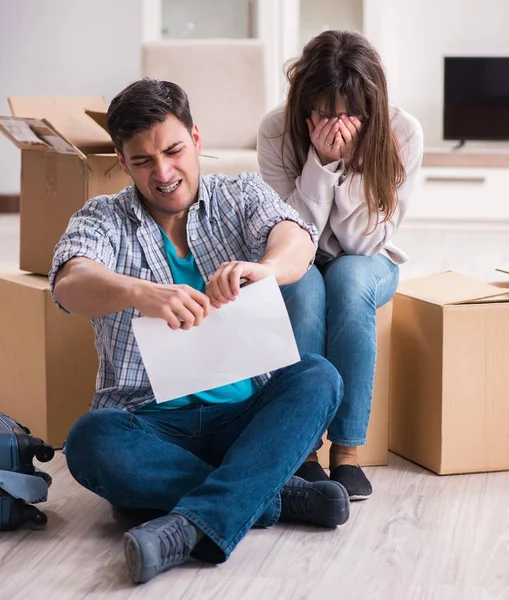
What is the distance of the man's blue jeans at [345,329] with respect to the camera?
1.76 metres

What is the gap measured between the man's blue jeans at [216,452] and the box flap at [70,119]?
26.4 inches

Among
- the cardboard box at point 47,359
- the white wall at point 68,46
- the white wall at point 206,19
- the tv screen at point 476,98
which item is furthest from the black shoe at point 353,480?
the white wall at point 68,46

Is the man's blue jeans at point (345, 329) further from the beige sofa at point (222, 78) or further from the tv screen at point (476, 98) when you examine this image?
the tv screen at point (476, 98)

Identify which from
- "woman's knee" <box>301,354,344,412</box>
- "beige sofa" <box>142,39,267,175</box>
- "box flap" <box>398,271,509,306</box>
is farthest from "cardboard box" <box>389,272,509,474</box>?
"beige sofa" <box>142,39,267,175</box>

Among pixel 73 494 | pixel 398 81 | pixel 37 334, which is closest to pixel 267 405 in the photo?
pixel 73 494

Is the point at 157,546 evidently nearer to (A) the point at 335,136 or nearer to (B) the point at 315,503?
(B) the point at 315,503

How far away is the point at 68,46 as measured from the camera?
5.47 meters

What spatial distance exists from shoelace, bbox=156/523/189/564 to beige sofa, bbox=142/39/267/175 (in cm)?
309

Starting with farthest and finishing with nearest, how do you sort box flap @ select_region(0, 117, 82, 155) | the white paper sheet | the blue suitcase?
1. box flap @ select_region(0, 117, 82, 155)
2. the blue suitcase
3. the white paper sheet

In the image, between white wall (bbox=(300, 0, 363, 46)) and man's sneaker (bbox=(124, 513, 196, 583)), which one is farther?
white wall (bbox=(300, 0, 363, 46))

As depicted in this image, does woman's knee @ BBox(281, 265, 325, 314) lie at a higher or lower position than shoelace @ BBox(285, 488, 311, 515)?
higher

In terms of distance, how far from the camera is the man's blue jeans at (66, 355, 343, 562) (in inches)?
57.9

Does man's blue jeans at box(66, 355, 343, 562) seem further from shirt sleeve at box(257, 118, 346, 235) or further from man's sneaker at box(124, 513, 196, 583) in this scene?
shirt sleeve at box(257, 118, 346, 235)

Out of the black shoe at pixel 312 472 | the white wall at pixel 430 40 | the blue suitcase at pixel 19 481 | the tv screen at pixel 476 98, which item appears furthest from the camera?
the white wall at pixel 430 40
